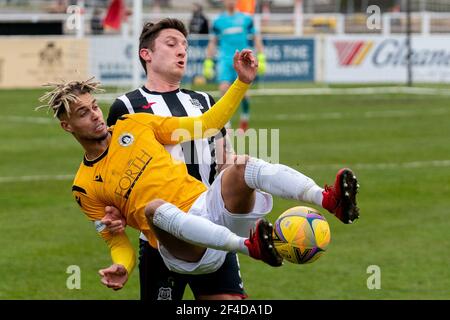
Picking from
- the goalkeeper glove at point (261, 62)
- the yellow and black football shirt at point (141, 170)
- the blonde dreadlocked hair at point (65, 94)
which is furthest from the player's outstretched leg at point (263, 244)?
the goalkeeper glove at point (261, 62)

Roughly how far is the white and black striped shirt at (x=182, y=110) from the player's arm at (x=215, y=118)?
19 cm

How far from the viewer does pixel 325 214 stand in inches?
541

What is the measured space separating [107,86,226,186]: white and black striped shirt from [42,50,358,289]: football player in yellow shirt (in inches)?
8.3

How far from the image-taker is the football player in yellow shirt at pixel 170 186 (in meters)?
6.53

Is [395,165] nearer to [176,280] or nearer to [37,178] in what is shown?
[37,178]

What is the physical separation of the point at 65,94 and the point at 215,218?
1265 millimetres

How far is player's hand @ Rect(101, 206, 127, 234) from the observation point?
23.0ft

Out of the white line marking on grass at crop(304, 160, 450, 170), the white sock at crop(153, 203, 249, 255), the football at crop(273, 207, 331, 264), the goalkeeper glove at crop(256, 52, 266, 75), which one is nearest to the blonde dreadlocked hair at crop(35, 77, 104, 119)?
the white sock at crop(153, 203, 249, 255)

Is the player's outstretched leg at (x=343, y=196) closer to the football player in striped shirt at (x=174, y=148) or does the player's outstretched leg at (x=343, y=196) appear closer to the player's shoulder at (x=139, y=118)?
the football player in striped shirt at (x=174, y=148)

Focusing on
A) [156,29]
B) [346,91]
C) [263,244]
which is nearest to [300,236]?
[263,244]

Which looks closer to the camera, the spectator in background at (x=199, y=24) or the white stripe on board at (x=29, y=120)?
the white stripe on board at (x=29, y=120)

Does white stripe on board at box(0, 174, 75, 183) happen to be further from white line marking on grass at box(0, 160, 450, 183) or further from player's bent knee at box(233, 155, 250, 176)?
player's bent knee at box(233, 155, 250, 176)

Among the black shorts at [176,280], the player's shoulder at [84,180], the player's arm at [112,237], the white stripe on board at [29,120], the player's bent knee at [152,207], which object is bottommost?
the white stripe on board at [29,120]

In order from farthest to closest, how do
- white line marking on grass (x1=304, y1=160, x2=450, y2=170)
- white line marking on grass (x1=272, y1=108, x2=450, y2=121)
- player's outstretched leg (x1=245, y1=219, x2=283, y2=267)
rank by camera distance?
white line marking on grass (x1=272, y1=108, x2=450, y2=121) < white line marking on grass (x1=304, y1=160, x2=450, y2=170) < player's outstretched leg (x1=245, y1=219, x2=283, y2=267)
